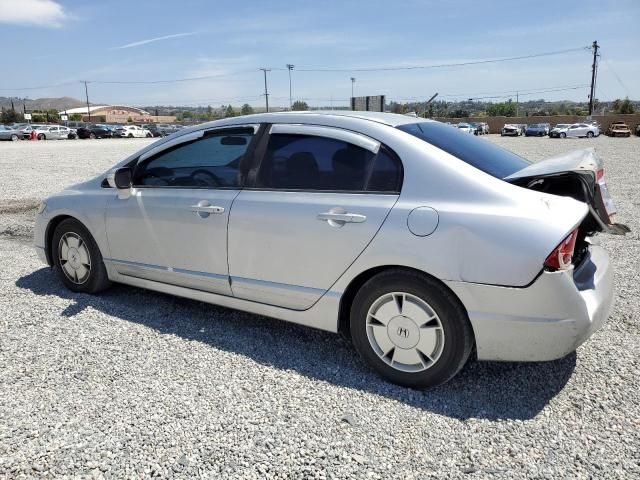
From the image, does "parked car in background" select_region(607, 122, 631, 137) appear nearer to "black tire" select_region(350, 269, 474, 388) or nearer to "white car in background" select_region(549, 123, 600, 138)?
"white car in background" select_region(549, 123, 600, 138)

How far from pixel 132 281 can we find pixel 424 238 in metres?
2.62

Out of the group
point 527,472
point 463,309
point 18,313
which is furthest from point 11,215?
point 527,472

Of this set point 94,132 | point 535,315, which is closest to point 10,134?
point 94,132

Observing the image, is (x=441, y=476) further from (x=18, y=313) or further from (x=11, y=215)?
(x=11, y=215)

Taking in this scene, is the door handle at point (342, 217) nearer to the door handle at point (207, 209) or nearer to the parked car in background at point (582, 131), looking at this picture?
the door handle at point (207, 209)

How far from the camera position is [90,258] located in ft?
14.6

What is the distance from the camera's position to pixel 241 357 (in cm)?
347

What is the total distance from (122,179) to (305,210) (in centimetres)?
174

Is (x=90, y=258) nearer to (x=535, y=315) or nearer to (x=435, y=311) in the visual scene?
(x=435, y=311)

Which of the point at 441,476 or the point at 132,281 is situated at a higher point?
the point at 132,281

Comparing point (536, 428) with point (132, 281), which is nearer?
point (536, 428)

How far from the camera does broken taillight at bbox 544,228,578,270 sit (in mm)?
2560

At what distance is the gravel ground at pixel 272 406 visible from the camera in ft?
7.93

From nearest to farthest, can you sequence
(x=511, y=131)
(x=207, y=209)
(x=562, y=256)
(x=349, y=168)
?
(x=562, y=256), (x=349, y=168), (x=207, y=209), (x=511, y=131)
